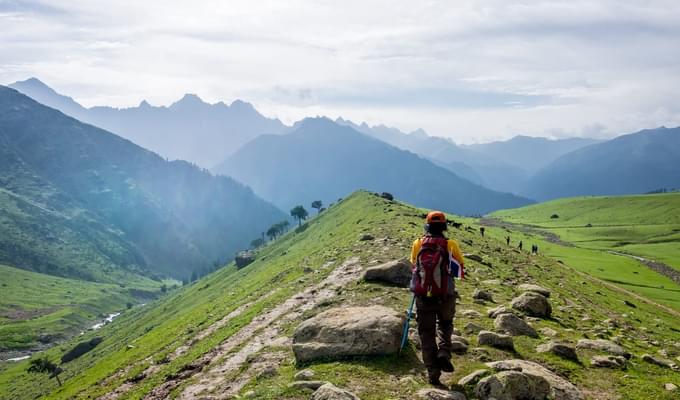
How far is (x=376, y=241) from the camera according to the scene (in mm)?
52094

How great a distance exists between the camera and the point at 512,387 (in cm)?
1443

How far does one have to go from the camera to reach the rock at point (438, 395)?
14.4m

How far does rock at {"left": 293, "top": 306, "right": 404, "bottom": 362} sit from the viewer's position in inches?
714

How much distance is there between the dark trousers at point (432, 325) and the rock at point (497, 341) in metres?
4.41

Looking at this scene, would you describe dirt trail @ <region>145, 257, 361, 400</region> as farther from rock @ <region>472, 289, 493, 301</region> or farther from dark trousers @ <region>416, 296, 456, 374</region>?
rock @ <region>472, 289, 493, 301</region>

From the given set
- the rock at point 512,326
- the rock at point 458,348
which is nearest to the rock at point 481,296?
the rock at point 512,326

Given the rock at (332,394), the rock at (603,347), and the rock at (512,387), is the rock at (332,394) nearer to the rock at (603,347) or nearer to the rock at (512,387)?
the rock at (512,387)

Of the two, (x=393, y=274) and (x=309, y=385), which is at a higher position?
(x=393, y=274)

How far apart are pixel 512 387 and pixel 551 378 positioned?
2602 mm

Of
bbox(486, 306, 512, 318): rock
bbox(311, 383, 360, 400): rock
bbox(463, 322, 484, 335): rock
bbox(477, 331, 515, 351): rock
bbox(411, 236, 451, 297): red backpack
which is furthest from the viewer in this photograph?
bbox(486, 306, 512, 318): rock

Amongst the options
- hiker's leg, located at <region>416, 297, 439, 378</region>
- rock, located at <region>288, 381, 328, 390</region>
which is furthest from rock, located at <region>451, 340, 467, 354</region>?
rock, located at <region>288, 381, 328, 390</region>

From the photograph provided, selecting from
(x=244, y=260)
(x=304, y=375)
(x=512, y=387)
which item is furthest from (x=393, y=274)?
(x=244, y=260)

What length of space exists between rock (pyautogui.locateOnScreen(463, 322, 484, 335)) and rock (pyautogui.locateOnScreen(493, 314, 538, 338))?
970 millimetres

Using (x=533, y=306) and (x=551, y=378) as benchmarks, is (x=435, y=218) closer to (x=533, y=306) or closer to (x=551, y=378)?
(x=551, y=378)
